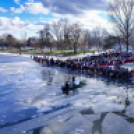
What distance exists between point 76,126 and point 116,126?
180 centimetres

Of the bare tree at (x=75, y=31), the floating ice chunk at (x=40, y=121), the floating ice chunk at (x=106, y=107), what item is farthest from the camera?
the bare tree at (x=75, y=31)

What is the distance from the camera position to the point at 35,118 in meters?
8.10

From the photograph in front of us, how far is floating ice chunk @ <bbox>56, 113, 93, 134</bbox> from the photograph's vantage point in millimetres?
6886

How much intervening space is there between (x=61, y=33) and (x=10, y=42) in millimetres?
45718

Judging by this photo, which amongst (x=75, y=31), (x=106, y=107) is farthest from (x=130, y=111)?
(x=75, y=31)

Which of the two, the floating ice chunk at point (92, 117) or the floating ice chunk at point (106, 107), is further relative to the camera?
the floating ice chunk at point (106, 107)

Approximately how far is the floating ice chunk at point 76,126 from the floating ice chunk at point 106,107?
1.42 m

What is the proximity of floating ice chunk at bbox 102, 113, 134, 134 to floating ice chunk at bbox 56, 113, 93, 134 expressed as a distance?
71cm

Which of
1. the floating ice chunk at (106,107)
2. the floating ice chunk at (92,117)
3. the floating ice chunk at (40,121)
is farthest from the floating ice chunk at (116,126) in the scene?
the floating ice chunk at (40,121)

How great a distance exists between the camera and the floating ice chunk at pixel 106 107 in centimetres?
895

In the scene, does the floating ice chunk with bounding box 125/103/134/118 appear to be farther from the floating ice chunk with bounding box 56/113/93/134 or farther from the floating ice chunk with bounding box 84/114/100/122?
the floating ice chunk with bounding box 56/113/93/134

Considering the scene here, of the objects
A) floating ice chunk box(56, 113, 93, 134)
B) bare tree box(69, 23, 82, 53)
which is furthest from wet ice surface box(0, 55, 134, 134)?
bare tree box(69, 23, 82, 53)

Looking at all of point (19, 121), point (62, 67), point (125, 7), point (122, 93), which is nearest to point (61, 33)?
point (125, 7)

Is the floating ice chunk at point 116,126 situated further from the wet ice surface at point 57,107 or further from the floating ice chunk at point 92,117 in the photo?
the floating ice chunk at point 92,117
